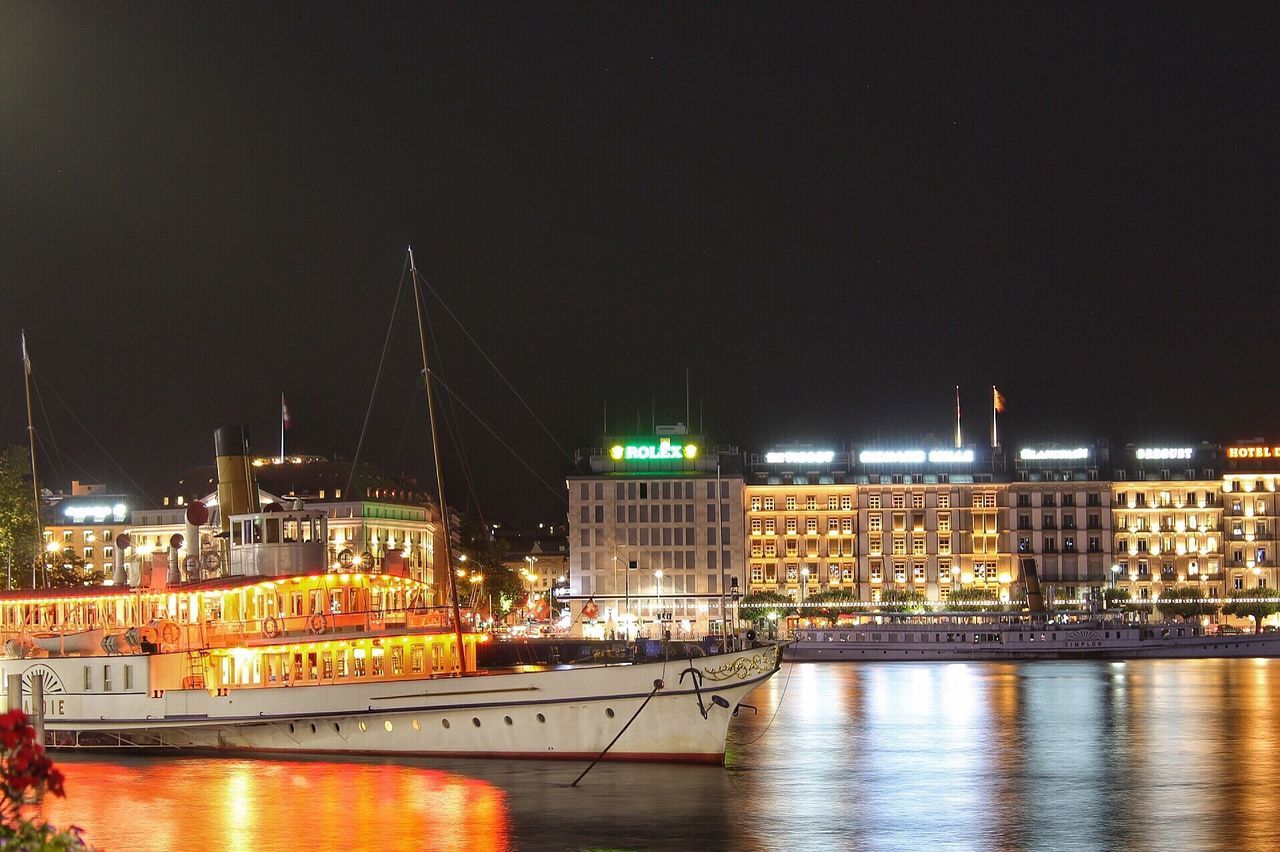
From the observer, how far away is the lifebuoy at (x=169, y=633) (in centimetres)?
5466

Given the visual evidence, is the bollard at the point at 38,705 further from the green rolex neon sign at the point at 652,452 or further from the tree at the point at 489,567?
the green rolex neon sign at the point at 652,452

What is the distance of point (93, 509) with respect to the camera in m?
185

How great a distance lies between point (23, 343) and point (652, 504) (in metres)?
84.8

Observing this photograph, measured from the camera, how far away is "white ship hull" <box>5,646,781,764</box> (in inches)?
1923

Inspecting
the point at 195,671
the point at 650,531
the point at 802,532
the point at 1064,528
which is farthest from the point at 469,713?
the point at 1064,528

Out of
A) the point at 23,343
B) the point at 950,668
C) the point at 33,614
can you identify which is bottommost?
the point at 950,668

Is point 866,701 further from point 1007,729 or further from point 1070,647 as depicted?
point 1070,647

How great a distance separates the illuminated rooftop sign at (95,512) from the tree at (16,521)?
9399 cm

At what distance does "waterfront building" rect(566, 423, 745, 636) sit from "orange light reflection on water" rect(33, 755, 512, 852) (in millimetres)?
95308

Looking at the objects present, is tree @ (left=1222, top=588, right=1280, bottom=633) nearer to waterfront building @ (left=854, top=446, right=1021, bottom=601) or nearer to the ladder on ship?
waterfront building @ (left=854, top=446, right=1021, bottom=601)

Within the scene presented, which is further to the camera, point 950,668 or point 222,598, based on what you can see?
point 950,668

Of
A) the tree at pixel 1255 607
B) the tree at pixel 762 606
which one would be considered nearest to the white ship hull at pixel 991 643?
the tree at pixel 762 606

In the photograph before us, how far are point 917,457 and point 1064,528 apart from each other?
603 inches

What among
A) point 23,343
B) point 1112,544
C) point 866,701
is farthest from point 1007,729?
point 1112,544
